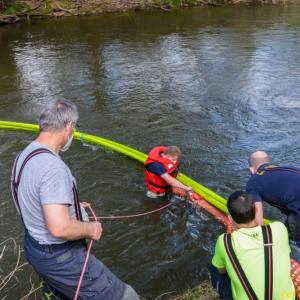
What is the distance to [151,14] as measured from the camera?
28.3m

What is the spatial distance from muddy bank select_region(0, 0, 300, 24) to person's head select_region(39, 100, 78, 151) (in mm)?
24392

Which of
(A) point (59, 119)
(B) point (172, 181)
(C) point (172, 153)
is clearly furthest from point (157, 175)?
(A) point (59, 119)

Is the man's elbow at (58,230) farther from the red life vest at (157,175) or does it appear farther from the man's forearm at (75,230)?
the red life vest at (157,175)

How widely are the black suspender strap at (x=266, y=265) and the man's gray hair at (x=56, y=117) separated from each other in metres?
1.57

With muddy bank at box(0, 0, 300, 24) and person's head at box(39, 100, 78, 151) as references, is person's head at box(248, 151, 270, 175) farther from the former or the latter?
muddy bank at box(0, 0, 300, 24)

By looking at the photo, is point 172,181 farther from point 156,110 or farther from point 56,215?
point 156,110

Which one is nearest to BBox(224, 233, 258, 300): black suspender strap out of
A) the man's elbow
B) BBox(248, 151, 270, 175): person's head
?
the man's elbow

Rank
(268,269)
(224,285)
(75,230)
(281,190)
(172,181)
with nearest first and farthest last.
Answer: (75,230) → (268,269) → (224,285) → (281,190) → (172,181)

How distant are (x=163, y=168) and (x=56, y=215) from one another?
3.94 metres

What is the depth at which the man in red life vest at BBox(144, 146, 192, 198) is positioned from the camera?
654 cm

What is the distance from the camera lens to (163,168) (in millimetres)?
6582

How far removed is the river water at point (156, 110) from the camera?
19.7 feet

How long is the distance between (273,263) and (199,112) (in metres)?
8.07

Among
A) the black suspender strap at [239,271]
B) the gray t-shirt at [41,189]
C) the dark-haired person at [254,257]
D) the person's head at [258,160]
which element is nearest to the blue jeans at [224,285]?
the dark-haired person at [254,257]
